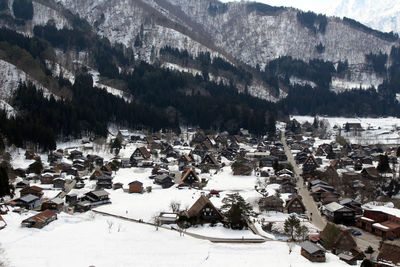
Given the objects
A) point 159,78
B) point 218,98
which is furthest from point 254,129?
point 159,78

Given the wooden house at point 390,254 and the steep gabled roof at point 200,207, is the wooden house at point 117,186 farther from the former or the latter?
the wooden house at point 390,254

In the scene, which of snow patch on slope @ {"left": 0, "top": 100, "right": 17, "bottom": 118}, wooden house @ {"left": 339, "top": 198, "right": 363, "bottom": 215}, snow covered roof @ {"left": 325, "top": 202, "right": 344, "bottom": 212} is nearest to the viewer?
snow covered roof @ {"left": 325, "top": 202, "right": 344, "bottom": 212}

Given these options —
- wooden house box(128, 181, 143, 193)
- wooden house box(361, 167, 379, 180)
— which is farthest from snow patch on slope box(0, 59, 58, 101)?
wooden house box(361, 167, 379, 180)

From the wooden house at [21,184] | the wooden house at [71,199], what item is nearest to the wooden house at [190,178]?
the wooden house at [71,199]

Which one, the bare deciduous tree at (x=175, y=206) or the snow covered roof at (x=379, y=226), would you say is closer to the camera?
the snow covered roof at (x=379, y=226)

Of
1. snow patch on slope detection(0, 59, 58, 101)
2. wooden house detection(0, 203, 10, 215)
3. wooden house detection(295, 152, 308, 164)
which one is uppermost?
snow patch on slope detection(0, 59, 58, 101)

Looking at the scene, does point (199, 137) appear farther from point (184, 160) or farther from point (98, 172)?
point (98, 172)

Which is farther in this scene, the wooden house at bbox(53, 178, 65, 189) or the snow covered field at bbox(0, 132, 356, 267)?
the wooden house at bbox(53, 178, 65, 189)

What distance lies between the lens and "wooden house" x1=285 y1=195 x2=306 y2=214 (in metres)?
39.5

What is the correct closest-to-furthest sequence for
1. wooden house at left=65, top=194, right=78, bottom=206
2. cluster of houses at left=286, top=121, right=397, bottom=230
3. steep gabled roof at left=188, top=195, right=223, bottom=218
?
steep gabled roof at left=188, top=195, right=223, bottom=218
cluster of houses at left=286, top=121, right=397, bottom=230
wooden house at left=65, top=194, right=78, bottom=206

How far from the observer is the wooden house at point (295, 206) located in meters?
39.5

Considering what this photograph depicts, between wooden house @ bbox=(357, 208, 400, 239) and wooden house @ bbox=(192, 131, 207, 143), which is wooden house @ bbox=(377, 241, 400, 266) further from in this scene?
wooden house @ bbox=(192, 131, 207, 143)

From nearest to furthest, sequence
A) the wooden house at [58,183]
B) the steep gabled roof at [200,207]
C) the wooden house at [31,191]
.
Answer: the steep gabled roof at [200,207], the wooden house at [31,191], the wooden house at [58,183]

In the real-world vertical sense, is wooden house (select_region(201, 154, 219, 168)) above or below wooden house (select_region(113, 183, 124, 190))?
above
